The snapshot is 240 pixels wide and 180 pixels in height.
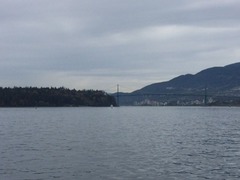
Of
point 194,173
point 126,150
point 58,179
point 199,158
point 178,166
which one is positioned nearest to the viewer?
point 58,179

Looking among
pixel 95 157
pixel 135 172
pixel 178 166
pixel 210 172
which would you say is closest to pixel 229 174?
pixel 210 172

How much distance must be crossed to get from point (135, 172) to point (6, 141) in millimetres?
23105

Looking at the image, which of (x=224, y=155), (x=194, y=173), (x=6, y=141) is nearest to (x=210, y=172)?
(x=194, y=173)

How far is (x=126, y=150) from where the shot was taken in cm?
3997

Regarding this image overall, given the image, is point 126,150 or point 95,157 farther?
point 126,150

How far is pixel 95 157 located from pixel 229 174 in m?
11.1

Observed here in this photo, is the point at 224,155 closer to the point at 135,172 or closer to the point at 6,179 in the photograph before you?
the point at 135,172

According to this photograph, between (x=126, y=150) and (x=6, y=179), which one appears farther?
(x=126, y=150)

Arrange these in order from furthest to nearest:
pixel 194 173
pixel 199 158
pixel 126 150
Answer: pixel 126 150, pixel 199 158, pixel 194 173

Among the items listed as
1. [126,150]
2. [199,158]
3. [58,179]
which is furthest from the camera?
[126,150]

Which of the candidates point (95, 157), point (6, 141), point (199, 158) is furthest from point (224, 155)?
point (6, 141)

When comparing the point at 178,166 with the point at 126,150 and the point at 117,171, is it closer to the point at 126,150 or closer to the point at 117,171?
the point at 117,171

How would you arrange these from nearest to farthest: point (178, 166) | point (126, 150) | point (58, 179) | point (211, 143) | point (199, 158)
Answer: point (58, 179) → point (178, 166) → point (199, 158) → point (126, 150) → point (211, 143)

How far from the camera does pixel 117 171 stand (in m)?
29.3
